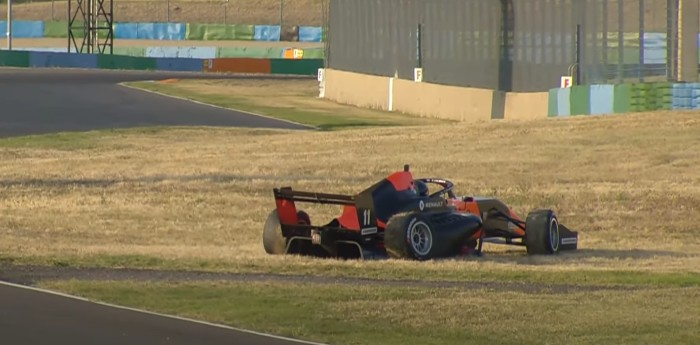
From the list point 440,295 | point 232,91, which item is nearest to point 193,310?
point 440,295

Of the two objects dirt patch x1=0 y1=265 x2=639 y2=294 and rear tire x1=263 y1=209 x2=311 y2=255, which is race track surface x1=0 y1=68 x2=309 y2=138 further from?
dirt patch x1=0 y1=265 x2=639 y2=294

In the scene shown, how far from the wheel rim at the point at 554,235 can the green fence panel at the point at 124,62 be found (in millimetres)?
59993

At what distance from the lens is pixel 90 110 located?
4538 centimetres

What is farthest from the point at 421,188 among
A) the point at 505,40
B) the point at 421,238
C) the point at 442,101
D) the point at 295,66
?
the point at 295,66

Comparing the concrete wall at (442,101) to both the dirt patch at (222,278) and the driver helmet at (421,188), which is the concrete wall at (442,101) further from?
the dirt patch at (222,278)

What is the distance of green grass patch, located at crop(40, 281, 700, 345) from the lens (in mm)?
11516

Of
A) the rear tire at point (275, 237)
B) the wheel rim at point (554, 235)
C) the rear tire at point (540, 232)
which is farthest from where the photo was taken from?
the wheel rim at point (554, 235)

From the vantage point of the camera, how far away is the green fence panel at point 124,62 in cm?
7594

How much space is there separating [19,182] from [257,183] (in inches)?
167

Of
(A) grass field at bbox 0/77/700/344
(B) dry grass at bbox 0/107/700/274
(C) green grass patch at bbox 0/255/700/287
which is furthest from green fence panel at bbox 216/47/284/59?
(C) green grass patch at bbox 0/255/700/287

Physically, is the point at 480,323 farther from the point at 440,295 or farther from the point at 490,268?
the point at 490,268

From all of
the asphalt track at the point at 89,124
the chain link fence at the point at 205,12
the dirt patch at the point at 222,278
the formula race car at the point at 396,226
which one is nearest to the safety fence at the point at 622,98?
the asphalt track at the point at 89,124

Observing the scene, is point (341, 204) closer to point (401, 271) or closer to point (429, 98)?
point (401, 271)

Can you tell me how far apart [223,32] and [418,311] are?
90119 millimetres
